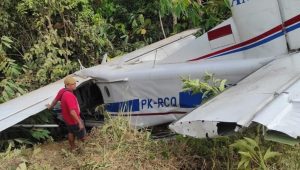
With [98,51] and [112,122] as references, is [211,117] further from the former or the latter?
[98,51]

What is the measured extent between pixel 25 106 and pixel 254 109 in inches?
145

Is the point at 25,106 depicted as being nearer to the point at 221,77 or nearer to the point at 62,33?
the point at 221,77

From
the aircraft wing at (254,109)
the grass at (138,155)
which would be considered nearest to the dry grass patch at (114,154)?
the grass at (138,155)

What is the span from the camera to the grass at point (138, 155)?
14.5 ft

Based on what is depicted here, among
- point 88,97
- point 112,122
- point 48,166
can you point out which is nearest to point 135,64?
point 88,97

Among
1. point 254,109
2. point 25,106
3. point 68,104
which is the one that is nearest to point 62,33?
point 25,106

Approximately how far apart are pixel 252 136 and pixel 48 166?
2184 millimetres

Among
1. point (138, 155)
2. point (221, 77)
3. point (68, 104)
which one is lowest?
point (138, 155)

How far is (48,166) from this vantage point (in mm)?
4844

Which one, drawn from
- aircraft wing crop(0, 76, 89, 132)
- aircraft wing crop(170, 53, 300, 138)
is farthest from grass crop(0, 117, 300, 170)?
aircraft wing crop(170, 53, 300, 138)

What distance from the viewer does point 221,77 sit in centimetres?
543

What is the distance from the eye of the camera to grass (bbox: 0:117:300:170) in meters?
4.43

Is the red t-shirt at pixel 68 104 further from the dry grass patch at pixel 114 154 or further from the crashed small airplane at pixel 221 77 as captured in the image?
the crashed small airplane at pixel 221 77

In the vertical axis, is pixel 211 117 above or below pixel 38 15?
below
